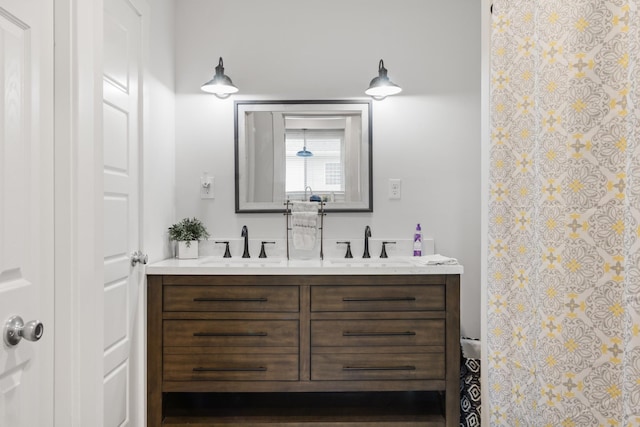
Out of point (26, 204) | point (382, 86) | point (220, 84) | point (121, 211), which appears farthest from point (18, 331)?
point (382, 86)

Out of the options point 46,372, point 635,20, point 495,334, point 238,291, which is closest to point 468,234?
point 495,334

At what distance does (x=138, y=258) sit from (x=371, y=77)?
1.70 meters

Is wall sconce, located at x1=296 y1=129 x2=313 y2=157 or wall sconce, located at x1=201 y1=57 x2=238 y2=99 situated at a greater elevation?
wall sconce, located at x1=201 y1=57 x2=238 y2=99

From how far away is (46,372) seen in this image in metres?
1.24

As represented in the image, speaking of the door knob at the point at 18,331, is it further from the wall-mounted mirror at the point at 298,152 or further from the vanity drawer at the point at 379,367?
the wall-mounted mirror at the point at 298,152

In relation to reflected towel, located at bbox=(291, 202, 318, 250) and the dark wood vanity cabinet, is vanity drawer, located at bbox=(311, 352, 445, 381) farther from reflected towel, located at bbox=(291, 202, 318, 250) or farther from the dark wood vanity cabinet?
reflected towel, located at bbox=(291, 202, 318, 250)

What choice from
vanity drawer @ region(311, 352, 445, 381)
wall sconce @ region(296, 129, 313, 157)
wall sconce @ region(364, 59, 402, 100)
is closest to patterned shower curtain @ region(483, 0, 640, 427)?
vanity drawer @ region(311, 352, 445, 381)

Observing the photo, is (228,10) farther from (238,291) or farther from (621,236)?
(621,236)

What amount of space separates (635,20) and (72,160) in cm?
151

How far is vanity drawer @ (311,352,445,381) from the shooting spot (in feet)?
6.66

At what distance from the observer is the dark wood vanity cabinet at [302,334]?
2031mm

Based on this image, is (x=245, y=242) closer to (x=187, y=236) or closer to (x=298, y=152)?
(x=187, y=236)

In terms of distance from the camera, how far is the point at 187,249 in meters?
2.40

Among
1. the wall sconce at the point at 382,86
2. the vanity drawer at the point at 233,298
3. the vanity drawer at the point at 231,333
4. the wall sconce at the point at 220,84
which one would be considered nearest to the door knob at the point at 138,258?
the vanity drawer at the point at 233,298
